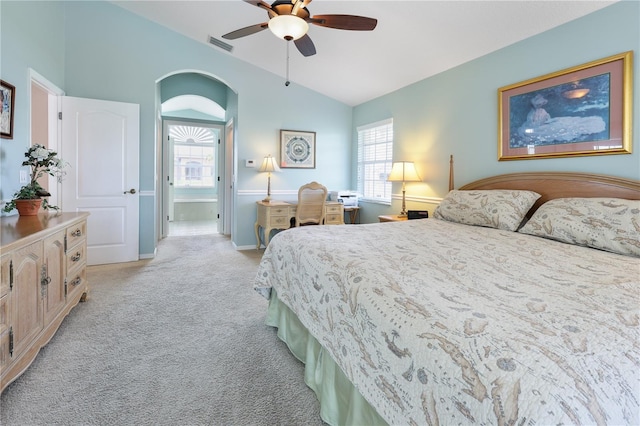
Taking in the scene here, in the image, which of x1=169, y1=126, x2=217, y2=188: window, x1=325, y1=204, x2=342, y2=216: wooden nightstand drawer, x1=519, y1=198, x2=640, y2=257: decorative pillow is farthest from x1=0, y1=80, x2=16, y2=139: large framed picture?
x1=169, y1=126, x2=217, y2=188: window

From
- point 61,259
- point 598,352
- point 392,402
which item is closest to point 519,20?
point 598,352

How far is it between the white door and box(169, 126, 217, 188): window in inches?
180

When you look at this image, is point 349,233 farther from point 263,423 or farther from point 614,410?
point 614,410

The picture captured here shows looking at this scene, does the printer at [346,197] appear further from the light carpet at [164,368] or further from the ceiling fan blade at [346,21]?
the ceiling fan blade at [346,21]

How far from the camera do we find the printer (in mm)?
5030

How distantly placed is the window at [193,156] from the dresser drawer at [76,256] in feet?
19.6

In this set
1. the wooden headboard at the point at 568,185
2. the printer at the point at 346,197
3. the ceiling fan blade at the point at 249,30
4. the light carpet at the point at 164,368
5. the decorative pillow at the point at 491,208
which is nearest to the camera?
the light carpet at the point at 164,368

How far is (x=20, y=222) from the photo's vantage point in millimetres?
2105

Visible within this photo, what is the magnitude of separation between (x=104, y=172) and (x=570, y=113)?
4819mm

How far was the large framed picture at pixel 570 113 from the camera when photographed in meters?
2.21

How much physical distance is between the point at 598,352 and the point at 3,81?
365cm

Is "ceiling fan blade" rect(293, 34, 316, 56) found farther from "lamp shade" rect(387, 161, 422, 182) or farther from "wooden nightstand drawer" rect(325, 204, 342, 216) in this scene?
"wooden nightstand drawer" rect(325, 204, 342, 216)

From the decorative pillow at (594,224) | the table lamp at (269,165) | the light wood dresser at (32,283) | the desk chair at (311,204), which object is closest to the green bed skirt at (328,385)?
the light wood dresser at (32,283)

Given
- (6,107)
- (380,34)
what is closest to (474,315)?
(380,34)
